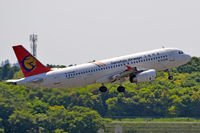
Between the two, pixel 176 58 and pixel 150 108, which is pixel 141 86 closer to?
pixel 150 108

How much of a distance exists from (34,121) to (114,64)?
5323 cm

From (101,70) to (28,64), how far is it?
11.5 meters

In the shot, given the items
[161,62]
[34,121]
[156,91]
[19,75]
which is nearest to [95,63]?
[161,62]

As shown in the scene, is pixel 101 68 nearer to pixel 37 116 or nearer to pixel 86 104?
pixel 37 116

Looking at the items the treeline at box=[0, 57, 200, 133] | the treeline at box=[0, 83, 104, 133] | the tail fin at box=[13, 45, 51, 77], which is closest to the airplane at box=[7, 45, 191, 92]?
the tail fin at box=[13, 45, 51, 77]

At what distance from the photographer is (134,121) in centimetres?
17300

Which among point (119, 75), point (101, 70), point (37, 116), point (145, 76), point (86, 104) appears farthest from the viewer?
point (86, 104)

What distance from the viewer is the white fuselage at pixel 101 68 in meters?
102

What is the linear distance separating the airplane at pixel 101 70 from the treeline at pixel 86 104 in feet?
58.6

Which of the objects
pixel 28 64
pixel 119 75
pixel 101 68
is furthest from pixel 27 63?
pixel 119 75

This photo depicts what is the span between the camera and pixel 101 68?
106 m

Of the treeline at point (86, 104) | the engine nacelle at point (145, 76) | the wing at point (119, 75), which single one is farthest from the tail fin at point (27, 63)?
the treeline at point (86, 104)

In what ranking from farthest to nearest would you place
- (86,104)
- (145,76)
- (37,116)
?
(86,104) → (37,116) → (145,76)

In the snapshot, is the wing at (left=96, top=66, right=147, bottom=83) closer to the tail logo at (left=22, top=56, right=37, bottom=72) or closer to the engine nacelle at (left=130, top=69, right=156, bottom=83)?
the engine nacelle at (left=130, top=69, right=156, bottom=83)
